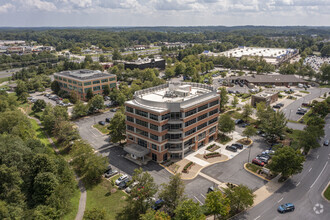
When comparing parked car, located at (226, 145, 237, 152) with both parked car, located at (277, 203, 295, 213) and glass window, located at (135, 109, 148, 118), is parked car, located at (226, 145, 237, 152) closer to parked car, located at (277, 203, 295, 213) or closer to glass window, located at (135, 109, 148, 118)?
parked car, located at (277, 203, 295, 213)

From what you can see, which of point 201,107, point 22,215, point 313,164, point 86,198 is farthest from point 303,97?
point 22,215

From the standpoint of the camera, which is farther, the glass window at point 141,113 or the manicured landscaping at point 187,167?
the glass window at point 141,113

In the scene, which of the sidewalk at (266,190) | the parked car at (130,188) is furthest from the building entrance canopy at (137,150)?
the sidewalk at (266,190)

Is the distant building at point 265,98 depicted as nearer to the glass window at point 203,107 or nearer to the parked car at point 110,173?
the glass window at point 203,107

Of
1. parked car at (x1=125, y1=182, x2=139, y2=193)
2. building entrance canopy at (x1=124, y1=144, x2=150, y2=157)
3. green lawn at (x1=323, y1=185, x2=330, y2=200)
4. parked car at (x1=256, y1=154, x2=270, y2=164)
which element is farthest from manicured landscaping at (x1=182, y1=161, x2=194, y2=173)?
green lawn at (x1=323, y1=185, x2=330, y2=200)

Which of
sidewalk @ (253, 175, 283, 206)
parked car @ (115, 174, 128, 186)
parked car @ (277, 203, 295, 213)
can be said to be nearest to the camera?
parked car @ (277, 203, 295, 213)

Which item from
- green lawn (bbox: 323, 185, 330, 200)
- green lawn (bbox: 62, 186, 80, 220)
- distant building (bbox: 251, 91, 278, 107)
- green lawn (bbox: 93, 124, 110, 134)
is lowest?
green lawn (bbox: 62, 186, 80, 220)

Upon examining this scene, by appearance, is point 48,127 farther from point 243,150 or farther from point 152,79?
point 152,79
